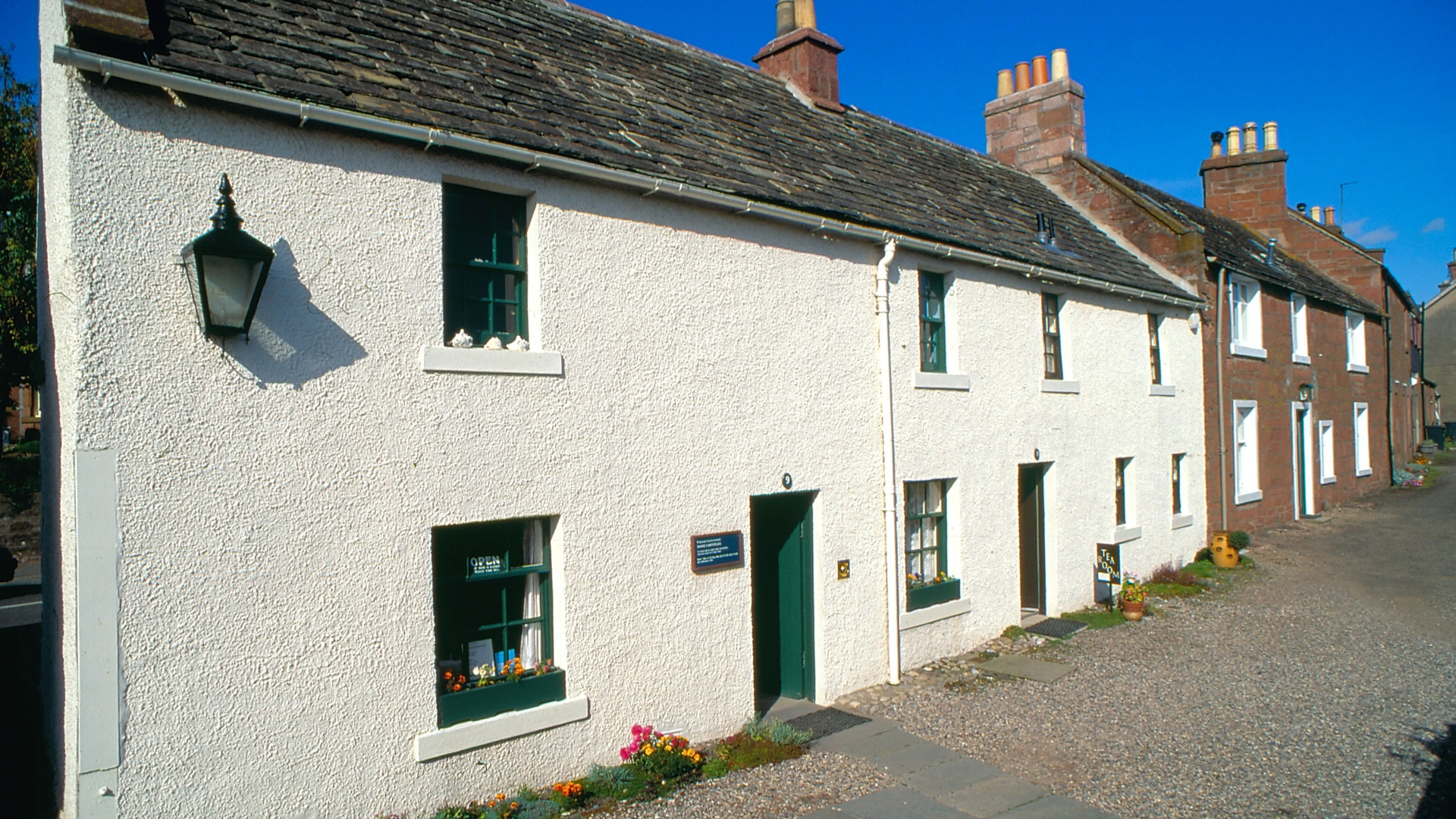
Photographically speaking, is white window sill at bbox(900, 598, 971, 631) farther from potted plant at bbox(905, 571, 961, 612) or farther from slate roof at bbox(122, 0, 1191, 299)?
slate roof at bbox(122, 0, 1191, 299)

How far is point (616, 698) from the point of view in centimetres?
678

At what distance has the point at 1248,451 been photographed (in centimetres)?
1792

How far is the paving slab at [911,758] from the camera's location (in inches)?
278

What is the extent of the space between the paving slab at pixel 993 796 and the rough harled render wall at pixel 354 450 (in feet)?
6.63

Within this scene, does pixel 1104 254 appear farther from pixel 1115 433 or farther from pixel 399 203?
pixel 399 203

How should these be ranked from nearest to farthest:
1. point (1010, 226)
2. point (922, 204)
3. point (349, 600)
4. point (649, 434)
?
point (349, 600), point (649, 434), point (922, 204), point (1010, 226)

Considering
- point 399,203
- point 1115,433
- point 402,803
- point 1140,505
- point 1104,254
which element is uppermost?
point 1104,254

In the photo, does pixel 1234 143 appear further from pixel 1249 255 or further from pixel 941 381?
pixel 941 381

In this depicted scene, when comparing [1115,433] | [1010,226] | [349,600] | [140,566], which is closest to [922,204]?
[1010,226]

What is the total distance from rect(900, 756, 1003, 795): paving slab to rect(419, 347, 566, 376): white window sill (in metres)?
4.25

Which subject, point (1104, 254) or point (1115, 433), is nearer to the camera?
point (1115, 433)

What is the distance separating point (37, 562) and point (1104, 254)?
24.0 metres

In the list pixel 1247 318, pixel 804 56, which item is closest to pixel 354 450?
pixel 804 56

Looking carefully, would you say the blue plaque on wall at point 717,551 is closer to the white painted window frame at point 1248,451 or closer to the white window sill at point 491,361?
the white window sill at point 491,361
